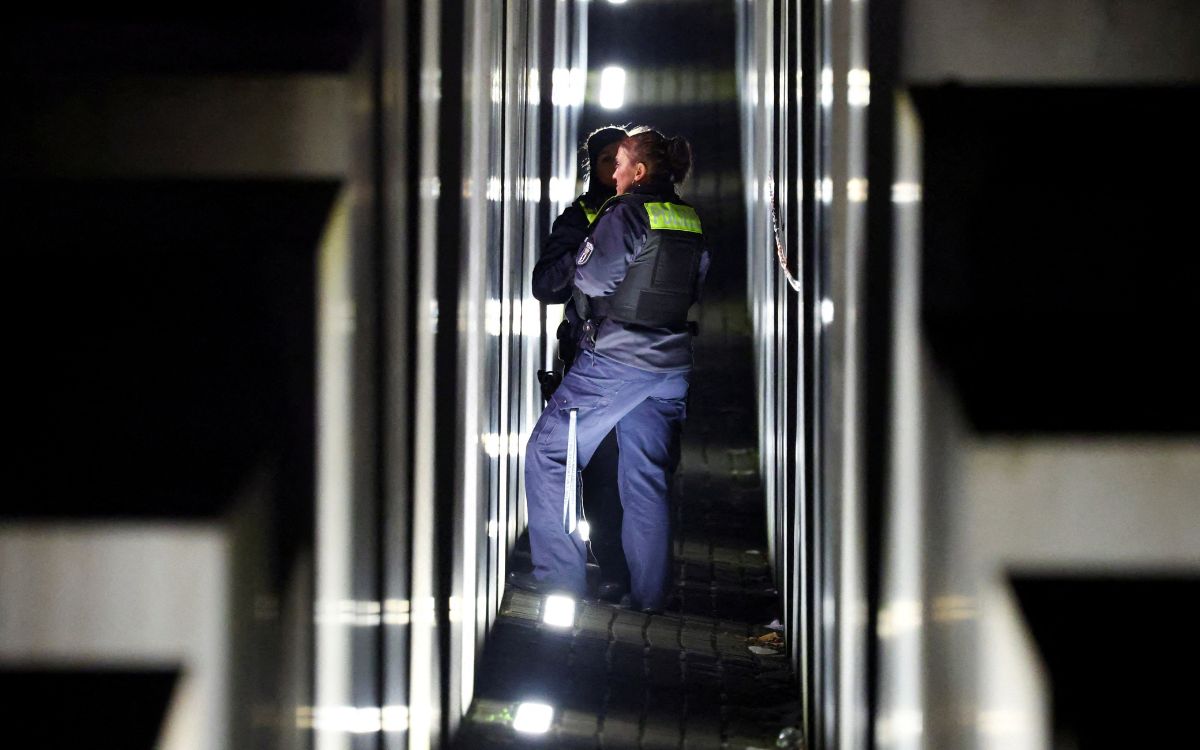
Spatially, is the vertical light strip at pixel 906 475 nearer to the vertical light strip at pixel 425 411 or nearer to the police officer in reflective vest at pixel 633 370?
the vertical light strip at pixel 425 411

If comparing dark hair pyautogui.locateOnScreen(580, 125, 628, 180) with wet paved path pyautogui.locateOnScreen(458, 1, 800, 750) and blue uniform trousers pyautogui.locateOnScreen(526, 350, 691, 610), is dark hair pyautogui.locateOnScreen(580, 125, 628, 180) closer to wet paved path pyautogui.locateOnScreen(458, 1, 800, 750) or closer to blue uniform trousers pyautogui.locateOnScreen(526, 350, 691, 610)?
blue uniform trousers pyautogui.locateOnScreen(526, 350, 691, 610)

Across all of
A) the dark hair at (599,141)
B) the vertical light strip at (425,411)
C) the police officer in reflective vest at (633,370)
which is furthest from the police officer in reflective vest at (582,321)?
the vertical light strip at (425,411)

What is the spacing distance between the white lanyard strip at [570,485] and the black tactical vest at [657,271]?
0.46 meters

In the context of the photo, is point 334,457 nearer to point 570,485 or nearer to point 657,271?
point 657,271

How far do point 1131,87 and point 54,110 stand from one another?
2.33 m

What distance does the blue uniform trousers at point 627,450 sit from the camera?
6684mm

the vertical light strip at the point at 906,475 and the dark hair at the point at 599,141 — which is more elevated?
the dark hair at the point at 599,141

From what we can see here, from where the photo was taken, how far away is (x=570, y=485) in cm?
679

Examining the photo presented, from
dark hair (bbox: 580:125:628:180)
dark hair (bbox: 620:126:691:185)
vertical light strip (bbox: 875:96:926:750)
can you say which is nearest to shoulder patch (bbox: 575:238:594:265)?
dark hair (bbox: 620:126:691:185)

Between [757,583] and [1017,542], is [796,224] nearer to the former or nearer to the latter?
[757,583]

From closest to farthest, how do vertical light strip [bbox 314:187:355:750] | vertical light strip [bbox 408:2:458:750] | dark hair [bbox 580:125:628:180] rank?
vertical light strip [bbox 314:187:355:750], vertical light strip [bbox 408:2:458:750], dark hair [bbox 580:125:628:180]

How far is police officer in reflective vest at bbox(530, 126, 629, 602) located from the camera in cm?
675

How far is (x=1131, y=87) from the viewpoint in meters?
3.81

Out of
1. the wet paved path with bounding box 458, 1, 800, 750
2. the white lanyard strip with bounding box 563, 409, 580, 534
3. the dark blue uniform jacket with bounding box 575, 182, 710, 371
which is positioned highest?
the dark blue uniform jacket with bounding box 575, 182, 710, 371
